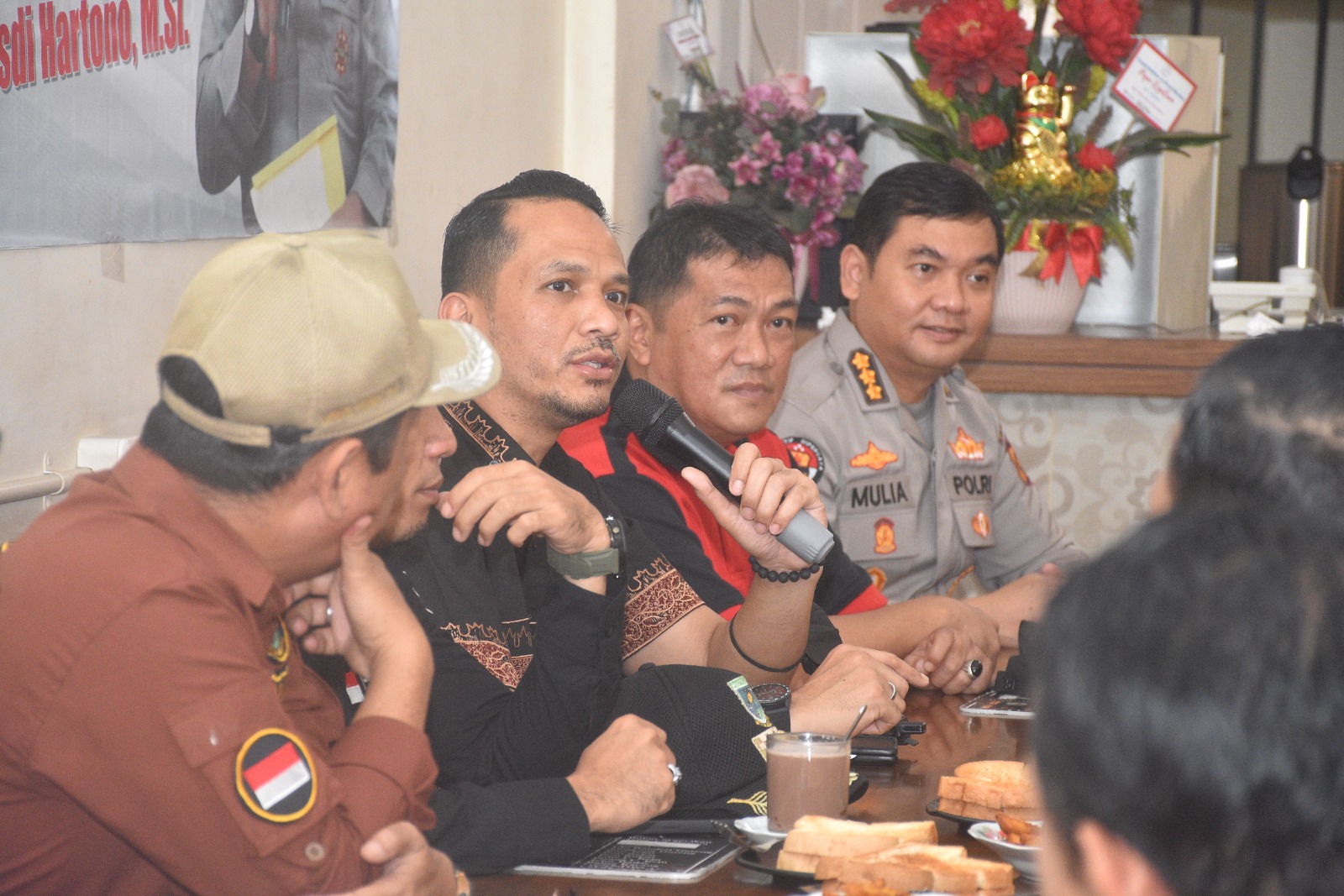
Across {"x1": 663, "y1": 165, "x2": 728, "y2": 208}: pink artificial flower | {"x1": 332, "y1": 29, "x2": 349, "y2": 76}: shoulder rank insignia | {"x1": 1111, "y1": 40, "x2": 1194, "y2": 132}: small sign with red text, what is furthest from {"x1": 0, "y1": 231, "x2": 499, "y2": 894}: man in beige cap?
{"x1": 1111, "y1": 40, "x2": 1194, "y2": 132}: small sign with red text

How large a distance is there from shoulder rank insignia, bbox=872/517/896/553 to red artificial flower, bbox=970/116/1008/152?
1.13 m

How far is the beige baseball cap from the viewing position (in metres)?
1.07

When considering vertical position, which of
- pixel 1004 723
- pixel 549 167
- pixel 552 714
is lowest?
pixel 1004 723

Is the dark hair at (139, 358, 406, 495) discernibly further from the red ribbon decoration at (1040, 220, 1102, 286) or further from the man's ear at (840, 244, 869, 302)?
the red ribbon decoration at (1040, 220, 1102, 286)

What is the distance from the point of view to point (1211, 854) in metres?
0.55

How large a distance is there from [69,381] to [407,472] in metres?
0.52

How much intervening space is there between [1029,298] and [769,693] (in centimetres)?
218

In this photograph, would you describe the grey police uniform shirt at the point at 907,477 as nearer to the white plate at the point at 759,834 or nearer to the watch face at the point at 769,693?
the watch face at the point at 769,693

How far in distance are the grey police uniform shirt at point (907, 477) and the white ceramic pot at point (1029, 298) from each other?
22.6 inches

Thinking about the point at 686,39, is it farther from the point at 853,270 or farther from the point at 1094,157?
Result: the point at 1094,157

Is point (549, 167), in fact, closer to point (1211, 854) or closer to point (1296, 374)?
point (1296, 374)

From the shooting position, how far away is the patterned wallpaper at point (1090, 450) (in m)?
3.40

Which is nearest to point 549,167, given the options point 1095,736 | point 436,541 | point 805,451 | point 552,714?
point 805,451

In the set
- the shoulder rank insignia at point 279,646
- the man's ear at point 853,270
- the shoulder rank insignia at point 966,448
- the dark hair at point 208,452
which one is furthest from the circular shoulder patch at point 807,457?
the dark hair at point 208,452
